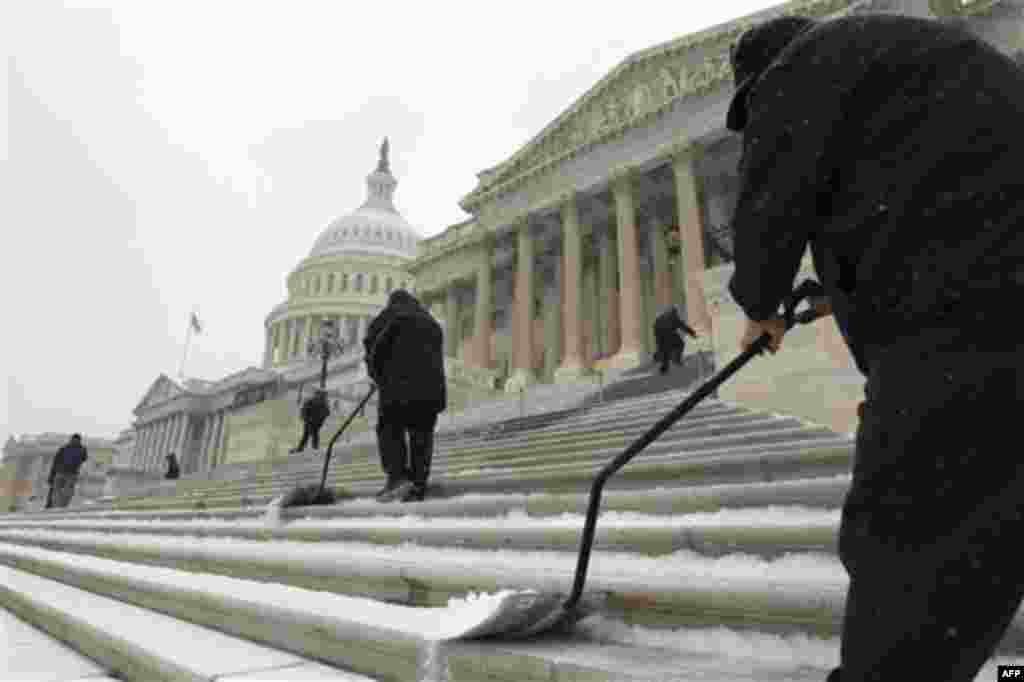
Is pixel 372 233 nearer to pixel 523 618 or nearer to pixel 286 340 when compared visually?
pixel 286 340

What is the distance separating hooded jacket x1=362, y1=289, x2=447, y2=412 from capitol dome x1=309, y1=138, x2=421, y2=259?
7656 centimetres

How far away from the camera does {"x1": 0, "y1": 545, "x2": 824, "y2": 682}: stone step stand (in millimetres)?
1687

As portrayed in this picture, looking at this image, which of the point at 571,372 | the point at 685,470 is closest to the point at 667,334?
the point at 685,470

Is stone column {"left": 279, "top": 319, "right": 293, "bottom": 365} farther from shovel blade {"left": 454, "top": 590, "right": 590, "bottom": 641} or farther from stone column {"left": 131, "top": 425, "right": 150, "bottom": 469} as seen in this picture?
shovel blade {"left": 454, "top": 590, "right": 590, "bottom": 641}

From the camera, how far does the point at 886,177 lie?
1292 mm

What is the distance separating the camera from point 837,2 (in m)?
19.8

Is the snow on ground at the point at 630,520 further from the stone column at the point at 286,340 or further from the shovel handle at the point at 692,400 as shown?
the stone column at the point at 286,340

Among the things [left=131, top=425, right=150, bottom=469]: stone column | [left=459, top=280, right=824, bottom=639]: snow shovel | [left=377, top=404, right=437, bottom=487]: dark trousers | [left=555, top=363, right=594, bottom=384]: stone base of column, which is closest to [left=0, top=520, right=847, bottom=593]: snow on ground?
[left=459, top=280, right=824, bottom=639]: snow shovel

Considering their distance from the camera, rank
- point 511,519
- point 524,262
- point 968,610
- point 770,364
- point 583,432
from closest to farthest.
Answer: point 968,610 → point 511,519 → point 770,364 → point 583,432 → point 524,262

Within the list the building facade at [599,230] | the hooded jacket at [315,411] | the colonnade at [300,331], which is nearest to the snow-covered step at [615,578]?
the building facade at [599,230]

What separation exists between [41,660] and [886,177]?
13.6ft

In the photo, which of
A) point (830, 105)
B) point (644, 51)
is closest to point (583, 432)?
point (830, 105)

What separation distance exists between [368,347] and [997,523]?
17.4 feet

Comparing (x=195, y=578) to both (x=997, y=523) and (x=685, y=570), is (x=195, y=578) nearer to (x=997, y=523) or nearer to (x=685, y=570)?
(x=685, y=570)
